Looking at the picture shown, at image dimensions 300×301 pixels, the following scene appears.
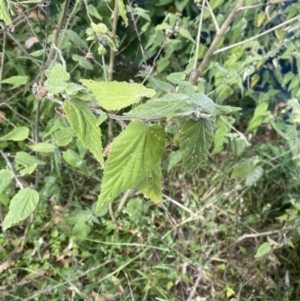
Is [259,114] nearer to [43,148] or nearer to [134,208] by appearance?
[134,208]

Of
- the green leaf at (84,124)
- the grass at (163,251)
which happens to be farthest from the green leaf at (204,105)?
the grass at (163,251)

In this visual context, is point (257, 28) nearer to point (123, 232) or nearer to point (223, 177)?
point (223, 177)

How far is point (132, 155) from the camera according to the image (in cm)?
Result: 74

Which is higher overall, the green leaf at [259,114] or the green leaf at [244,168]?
the green leaf at [259,114]

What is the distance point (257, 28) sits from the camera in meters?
1.98

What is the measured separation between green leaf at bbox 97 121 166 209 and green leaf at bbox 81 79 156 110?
55 millimetres

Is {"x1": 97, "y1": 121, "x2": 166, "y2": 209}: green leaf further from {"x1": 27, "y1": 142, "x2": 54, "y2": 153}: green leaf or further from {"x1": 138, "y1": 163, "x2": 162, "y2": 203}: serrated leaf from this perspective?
{"x1": 27, "y1": 142, "x2": 54, "y2": 153}: green leaf

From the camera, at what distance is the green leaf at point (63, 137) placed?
1354mm

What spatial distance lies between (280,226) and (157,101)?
128 cm

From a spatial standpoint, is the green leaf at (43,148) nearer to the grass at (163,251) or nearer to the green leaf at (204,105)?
the grass at (163,251)

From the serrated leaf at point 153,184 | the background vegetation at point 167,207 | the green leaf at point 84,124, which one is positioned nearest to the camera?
the green leaf at point 84,124

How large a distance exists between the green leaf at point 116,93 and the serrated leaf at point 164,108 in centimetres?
2

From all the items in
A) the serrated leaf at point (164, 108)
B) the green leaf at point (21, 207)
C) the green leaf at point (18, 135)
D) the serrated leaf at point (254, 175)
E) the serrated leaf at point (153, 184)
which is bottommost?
the serrated leaf at point (254, 175)

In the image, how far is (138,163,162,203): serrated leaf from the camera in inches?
37.7
